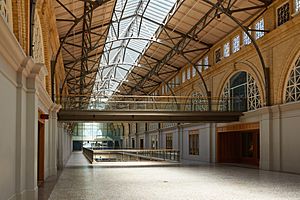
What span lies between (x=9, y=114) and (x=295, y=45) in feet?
49.6

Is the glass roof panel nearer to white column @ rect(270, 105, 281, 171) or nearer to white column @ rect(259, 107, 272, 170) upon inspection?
white column @ rect(259, 107, 272, 170)

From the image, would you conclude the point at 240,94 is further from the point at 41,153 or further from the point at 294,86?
the point at 41,153

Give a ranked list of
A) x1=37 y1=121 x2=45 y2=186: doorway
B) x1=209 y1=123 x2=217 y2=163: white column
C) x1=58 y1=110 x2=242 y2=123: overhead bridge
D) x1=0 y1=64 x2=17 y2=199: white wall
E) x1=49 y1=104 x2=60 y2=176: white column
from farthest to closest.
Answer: x1=209 y1=123 x2=217 y2=163: white column → x1=58 y1=110 x2=242 y2=123: overhead bridge → x1=49 y1=104 x2=60 y2=176: white column → x1=37 y1=121 x2=45 y2=186: doorway → x1=0 y1=64 x2=17 y2=199: white wall

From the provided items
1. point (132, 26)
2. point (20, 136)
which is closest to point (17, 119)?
point (20, 136)

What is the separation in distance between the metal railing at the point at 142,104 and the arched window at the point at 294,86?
5523 mm

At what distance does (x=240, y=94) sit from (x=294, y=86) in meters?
6.75

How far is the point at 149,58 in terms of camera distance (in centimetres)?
3912

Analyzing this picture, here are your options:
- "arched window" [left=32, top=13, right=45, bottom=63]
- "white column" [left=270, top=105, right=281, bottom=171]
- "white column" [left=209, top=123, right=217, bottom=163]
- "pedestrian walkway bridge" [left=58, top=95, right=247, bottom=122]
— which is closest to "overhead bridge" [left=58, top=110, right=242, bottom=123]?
"pedestrian walkway bridge" [left=58, top=95, right=247, bottom=122]

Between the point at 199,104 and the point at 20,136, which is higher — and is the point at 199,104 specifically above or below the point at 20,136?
above

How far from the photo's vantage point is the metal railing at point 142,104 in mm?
26172

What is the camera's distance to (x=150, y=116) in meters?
26.0

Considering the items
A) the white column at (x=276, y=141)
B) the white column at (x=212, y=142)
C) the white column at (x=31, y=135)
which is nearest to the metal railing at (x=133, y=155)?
the white column at (x=212, y=142)

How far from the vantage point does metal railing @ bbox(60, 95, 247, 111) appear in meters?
26.2

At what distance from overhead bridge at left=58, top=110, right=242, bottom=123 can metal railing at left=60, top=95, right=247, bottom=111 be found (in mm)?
490
